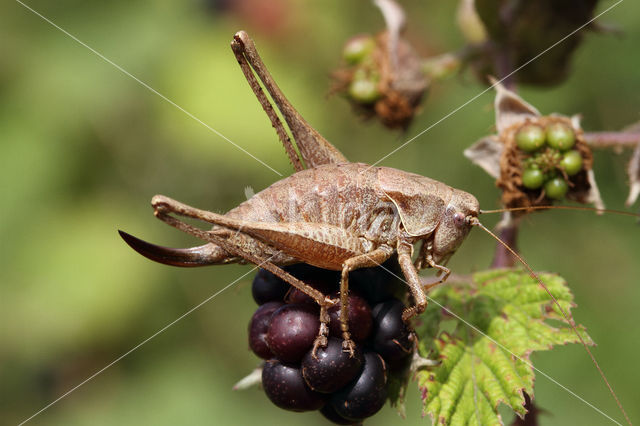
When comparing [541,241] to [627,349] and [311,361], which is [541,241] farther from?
[311,361]

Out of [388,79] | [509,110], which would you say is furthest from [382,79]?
[509,110]

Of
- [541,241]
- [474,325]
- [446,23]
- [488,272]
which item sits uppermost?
[446,23]

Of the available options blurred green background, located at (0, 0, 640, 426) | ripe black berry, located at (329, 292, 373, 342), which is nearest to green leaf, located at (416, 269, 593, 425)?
ripe black berry, located at (329, 292, 373, 342)

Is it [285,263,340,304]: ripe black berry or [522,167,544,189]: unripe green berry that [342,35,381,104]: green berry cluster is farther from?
[285,263,340,304]: ripe black berry

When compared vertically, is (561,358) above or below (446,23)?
below

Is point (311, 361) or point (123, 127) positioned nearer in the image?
point (311, 361)

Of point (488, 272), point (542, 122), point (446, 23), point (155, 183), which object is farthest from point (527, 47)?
point (155, 183)

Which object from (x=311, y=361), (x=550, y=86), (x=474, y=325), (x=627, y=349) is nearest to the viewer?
(x=311, y=361)
